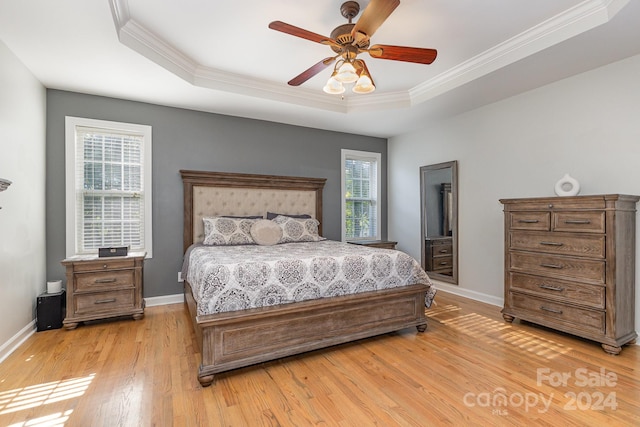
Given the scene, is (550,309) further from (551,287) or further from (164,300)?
(164,300)

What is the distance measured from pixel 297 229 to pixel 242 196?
923 mm

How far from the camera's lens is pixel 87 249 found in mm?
3637

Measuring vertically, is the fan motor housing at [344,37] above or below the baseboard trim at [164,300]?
above

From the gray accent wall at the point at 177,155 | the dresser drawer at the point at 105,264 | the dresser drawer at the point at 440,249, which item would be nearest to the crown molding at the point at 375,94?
the gray accent wall at the point at 177,155

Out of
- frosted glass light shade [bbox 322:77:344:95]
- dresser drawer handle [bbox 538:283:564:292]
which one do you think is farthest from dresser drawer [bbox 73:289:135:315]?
dresser drawer handle [bbox 538:283:564:292]

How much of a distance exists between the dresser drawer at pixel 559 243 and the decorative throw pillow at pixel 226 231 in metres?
2.93

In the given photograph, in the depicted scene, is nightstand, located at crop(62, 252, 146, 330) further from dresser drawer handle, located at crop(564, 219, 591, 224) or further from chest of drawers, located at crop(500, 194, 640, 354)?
dresser drawer handle, located at crop(564, 219, 591, 224)

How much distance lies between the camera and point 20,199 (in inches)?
111

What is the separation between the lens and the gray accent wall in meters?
3.48

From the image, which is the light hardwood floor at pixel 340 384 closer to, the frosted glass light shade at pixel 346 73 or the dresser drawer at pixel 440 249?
the dresser drawer at pixel 440 249

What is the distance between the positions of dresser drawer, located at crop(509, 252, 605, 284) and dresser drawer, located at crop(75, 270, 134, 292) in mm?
4006

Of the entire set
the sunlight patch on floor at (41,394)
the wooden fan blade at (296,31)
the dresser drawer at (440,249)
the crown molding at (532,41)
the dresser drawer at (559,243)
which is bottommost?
the sunlight patch on floor at (41,394)

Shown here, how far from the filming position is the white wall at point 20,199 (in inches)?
99.9

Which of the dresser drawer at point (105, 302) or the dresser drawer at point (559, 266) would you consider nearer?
the dresser drawer at point (559, 266)
